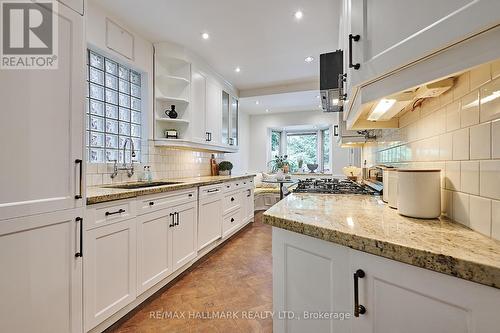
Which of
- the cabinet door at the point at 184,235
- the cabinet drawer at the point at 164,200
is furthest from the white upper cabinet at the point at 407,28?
the cabinet door at the point at 184,235

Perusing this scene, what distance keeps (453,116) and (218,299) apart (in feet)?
6.56

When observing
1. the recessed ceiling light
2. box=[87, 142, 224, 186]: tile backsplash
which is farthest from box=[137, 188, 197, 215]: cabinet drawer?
the recessed ceiling light

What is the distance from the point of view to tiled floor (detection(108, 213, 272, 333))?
164 cm

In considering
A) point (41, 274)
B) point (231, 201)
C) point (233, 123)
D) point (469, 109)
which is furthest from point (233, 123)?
point (469, 109)

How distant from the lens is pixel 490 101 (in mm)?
647

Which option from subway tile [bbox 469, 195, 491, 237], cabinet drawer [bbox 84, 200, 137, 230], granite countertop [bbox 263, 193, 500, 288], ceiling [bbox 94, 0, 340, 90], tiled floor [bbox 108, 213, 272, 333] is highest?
ceiling [bbox 94, 0, 340, 90]

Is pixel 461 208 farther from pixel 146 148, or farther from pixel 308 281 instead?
pixel 146 148

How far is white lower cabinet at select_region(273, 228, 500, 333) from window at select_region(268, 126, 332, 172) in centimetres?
542

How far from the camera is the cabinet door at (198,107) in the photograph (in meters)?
3.11

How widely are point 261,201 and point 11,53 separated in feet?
15.8

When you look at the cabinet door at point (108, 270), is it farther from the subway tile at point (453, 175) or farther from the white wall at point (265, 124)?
the white wall at point (265, 124)

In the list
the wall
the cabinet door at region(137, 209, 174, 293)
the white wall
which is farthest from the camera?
the white wall

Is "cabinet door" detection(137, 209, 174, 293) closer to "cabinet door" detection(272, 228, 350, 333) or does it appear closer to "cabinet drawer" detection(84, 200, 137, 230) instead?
"cabinet drawer" detection(84, 200, 137, 230)

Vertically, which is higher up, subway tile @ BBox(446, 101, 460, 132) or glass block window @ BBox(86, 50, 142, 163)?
glass block window @ BBox(86, 50, 142, 163)
